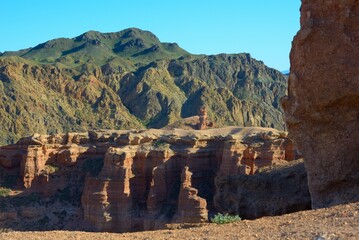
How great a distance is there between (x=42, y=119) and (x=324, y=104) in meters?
65.4

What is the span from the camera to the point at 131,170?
40.2 meters

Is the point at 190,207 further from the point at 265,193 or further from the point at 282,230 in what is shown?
the point at 282,230

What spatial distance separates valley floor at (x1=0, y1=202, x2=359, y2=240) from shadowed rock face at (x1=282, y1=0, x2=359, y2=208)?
268 cm

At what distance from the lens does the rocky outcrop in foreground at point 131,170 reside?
36.7m

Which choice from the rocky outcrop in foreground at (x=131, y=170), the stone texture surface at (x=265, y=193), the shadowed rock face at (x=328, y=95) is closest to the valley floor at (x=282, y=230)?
the shadowed rock face at (x=328, y=95)

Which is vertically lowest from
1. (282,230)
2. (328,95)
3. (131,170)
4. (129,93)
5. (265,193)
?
(282,230)

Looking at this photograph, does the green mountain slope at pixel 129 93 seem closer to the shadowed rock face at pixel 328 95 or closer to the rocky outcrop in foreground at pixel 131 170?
the rocky outcrop in foreground at pixel 131 170

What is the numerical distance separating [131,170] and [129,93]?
5519cm

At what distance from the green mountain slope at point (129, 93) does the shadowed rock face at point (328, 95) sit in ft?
191

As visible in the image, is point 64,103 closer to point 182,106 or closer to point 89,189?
point 182,106

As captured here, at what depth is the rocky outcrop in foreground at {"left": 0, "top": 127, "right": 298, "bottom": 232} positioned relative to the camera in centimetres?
3672

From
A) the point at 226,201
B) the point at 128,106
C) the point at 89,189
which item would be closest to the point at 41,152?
the point at 89,189

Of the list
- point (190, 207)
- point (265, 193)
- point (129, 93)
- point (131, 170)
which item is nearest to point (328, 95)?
point (265, 193)

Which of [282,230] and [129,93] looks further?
[129,93]
